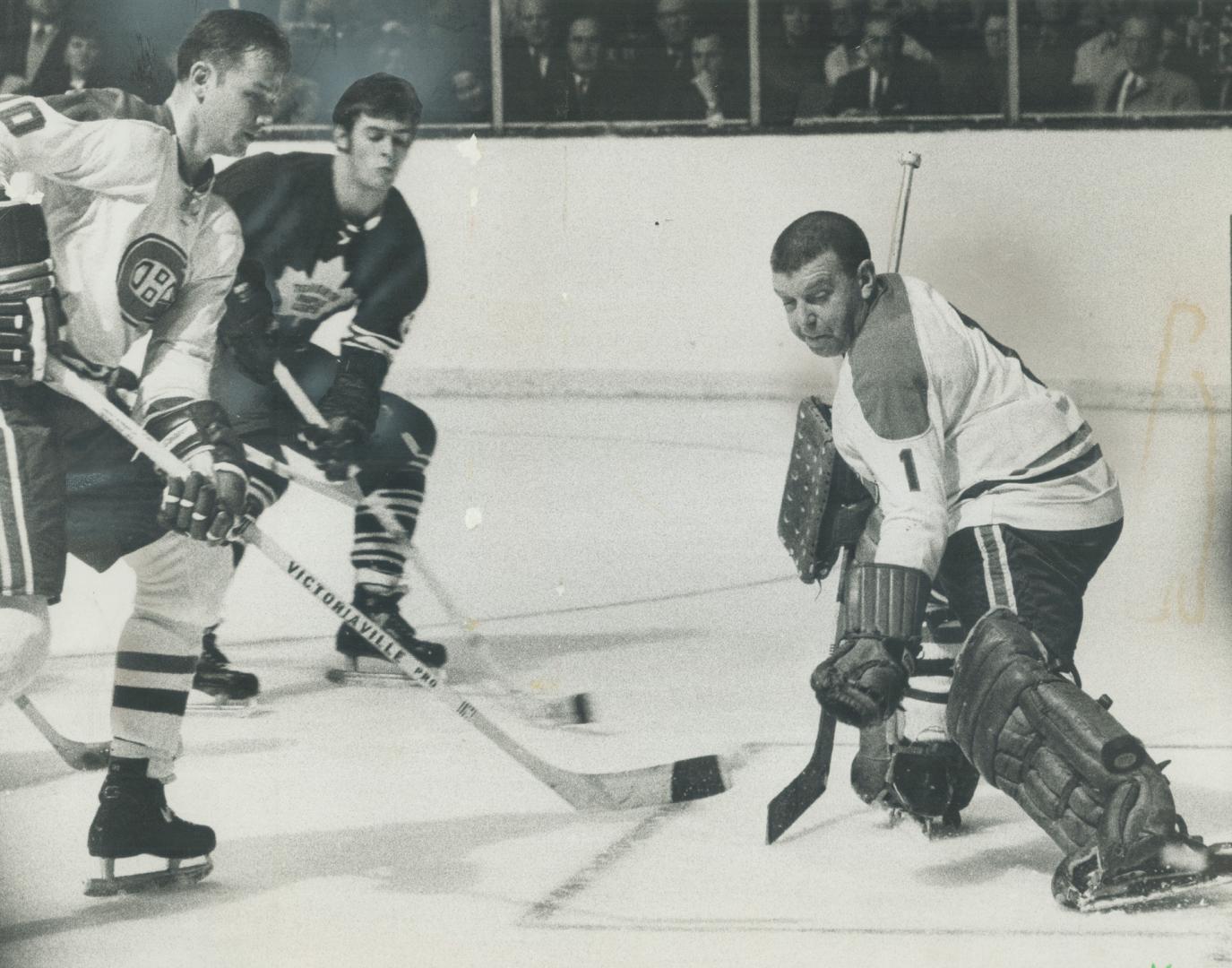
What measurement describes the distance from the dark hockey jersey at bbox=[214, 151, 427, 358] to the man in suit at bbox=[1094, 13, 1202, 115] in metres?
1.29

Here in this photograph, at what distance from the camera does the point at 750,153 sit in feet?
8.87

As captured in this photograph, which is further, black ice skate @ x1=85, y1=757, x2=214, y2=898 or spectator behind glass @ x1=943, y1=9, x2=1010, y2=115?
spectator behind glass @ x1=943, y1=9, x2=1010, y2=115

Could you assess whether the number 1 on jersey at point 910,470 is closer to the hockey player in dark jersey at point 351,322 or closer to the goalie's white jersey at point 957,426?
the goalie's white jersey at point 957,426

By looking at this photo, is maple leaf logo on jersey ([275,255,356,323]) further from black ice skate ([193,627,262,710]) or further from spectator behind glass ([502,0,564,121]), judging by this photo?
black ice skate ([193,627,262,710])

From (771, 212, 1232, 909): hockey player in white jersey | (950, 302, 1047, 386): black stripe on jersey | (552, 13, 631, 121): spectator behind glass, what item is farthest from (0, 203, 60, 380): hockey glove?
(950, 302, 1047, 386): black stripe on jersey

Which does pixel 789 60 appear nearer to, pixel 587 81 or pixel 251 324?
pixel 587 81

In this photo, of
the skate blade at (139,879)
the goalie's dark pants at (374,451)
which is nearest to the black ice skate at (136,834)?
the skate blade at (139,879)

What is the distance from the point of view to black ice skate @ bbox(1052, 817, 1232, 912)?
7.25 ft

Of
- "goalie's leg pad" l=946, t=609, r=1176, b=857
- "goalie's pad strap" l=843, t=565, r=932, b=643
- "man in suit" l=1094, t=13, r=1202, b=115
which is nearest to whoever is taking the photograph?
"goalie's leg pad" l=946, t=609, r=1176, b=857

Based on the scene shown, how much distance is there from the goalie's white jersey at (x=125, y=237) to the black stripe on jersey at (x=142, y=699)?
0.49 metres

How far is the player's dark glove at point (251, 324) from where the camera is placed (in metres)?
2.65

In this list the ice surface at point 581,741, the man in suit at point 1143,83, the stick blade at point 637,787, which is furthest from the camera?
the man in suit at point 1143,83

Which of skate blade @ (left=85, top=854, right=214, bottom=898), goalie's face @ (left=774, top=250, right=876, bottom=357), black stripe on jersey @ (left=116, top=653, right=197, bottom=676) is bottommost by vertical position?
skate blade @ (left=85, top=854, right=214, bottom=898)

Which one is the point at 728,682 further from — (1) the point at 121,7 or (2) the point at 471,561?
(1) the point at 121,7
